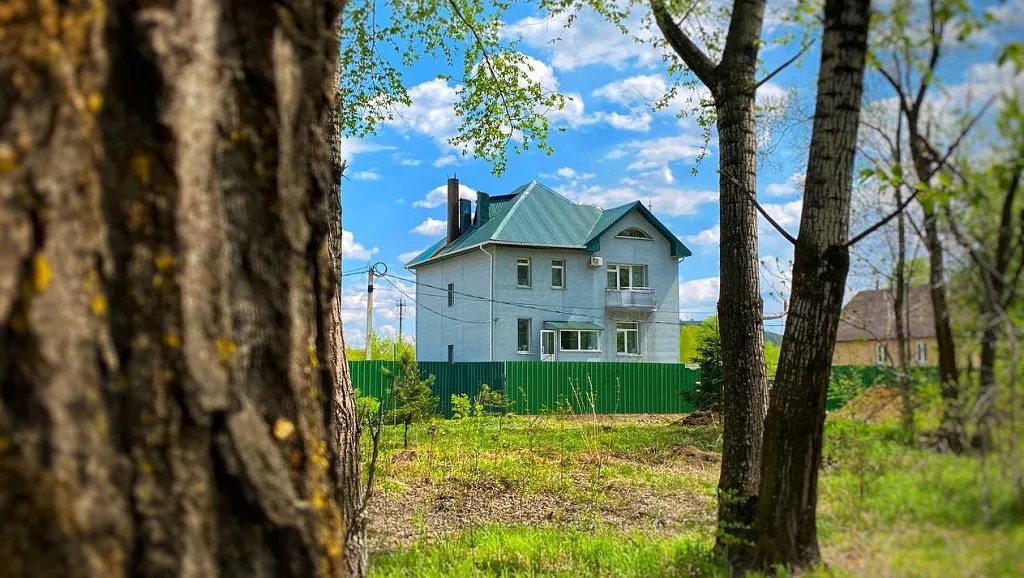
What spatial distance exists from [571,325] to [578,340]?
32.2 inches

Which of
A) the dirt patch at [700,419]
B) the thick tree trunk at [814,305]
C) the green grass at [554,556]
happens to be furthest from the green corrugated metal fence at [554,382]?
the thick tree trunk at [814,305]

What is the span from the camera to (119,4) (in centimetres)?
126

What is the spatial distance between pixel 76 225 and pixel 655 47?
254 inches

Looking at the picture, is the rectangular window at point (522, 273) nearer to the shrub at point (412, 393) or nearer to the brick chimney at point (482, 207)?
the brick chimney at point (482, 207)

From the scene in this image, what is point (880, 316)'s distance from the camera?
2789 mm

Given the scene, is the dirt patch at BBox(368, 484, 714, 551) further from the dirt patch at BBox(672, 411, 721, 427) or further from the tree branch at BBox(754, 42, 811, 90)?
the dirt patch at BBox(672, 411, 721, 427)

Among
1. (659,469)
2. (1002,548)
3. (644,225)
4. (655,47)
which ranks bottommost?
(659,469)

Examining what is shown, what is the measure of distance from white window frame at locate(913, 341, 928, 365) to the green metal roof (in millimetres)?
26296

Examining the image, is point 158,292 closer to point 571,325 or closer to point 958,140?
point 958,140

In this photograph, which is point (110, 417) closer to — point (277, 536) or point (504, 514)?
point (277, 536)

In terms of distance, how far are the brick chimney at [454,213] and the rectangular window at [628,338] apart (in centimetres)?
751

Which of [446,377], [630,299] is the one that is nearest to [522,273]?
[630,299]

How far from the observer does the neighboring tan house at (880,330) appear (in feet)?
Result: 7.77

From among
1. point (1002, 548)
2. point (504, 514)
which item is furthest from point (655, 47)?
point (1002, 548)
